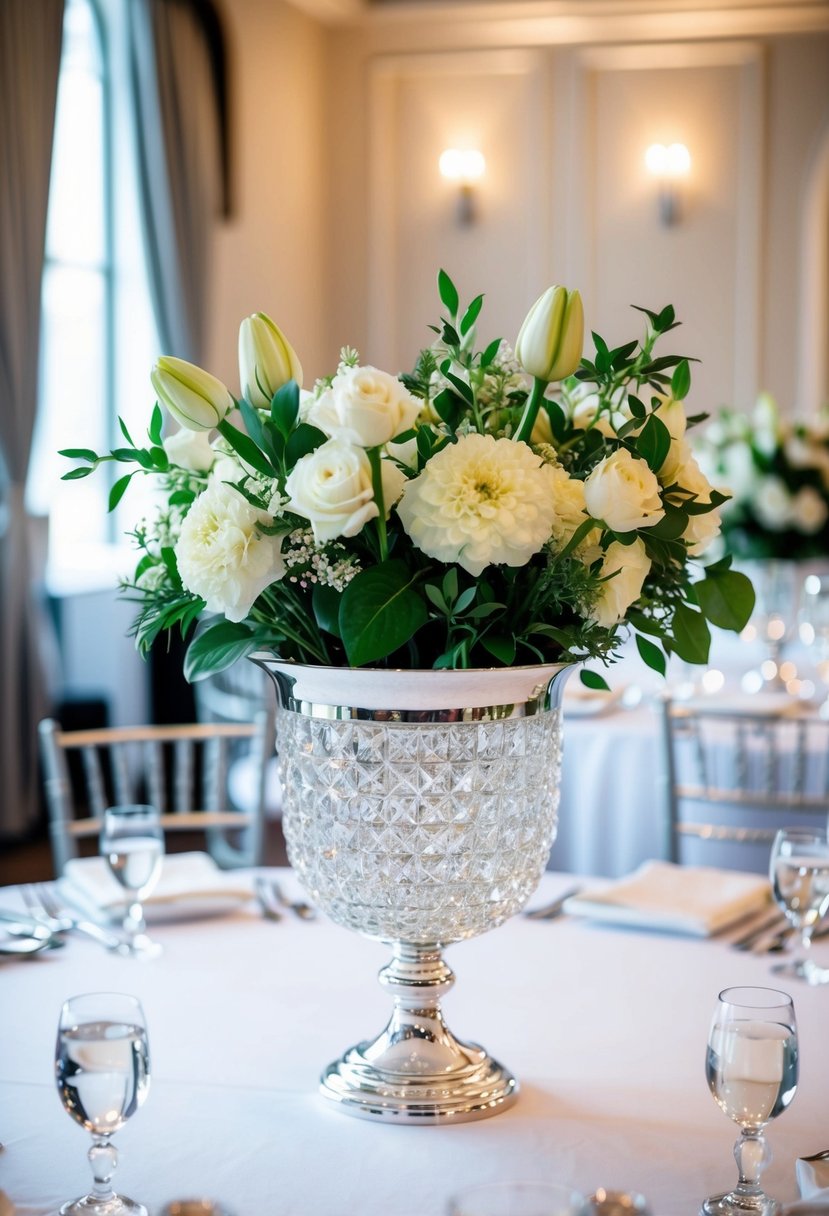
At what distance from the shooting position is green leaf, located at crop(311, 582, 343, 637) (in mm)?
1157

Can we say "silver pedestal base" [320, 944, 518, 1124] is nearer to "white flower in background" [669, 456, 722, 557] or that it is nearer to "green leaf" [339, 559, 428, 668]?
"green leaf" [339, 559, 428, 668]

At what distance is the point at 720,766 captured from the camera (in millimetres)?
3006

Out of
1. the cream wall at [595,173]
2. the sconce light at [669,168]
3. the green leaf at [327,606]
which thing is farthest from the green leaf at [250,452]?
the sconce light at [669,168]

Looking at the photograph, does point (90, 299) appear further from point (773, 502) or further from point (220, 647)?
point (220, 647)

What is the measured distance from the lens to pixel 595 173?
7035mm

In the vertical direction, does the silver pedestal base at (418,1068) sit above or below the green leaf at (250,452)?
below

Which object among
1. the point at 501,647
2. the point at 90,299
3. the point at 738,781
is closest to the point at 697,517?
the point at 501,647

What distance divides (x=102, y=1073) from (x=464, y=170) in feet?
21.8

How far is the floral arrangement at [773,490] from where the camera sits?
4379mm

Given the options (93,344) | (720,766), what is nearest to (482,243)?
(93,344)

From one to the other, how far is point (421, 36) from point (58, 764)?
231 inches

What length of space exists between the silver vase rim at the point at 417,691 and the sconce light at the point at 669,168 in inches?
244

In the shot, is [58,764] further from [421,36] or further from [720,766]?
[421,36]

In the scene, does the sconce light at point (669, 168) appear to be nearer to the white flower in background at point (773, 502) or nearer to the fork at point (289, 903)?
the white flower in background at point (773, 502)
